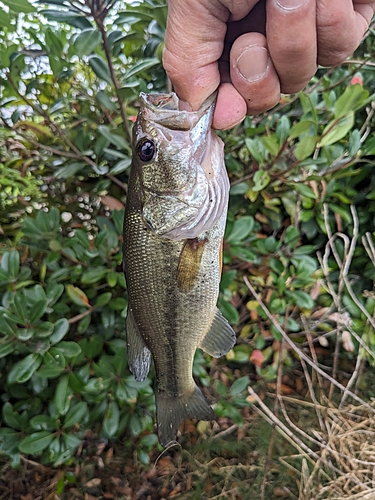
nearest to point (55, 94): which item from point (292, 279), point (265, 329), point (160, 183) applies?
point (160, 183)

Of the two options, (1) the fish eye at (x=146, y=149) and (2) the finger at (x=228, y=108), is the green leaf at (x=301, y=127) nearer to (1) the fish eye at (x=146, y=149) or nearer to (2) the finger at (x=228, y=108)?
(2) the finger at (x=228, y=108)

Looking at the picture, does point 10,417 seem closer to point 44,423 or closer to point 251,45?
point 44,423

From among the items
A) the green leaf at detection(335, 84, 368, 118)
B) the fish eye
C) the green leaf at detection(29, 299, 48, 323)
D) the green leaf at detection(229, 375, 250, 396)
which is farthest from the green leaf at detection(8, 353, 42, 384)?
the green leaf at detection(335, 84, 368, 118)

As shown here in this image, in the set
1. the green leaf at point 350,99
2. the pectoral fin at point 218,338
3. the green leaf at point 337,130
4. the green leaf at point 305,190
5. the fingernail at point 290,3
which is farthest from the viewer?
the green leaf at point 305,190

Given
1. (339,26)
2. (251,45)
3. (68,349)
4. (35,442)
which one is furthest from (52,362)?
(339,26)

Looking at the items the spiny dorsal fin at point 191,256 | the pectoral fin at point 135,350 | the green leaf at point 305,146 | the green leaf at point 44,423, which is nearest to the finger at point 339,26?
the green leaf at point 305,146

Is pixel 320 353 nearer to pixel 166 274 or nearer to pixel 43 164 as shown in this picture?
pixel 166 274

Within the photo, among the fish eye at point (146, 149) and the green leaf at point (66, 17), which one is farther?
the green leaf at point (66, 17)
